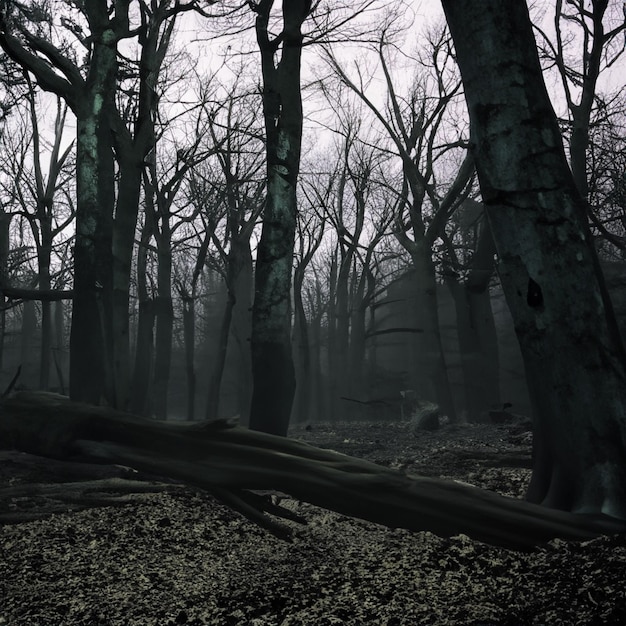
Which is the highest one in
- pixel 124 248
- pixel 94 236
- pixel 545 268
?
pixel 124 248

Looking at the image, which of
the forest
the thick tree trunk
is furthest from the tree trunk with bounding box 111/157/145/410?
the thick tree trunk

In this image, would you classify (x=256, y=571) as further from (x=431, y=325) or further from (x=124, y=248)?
(x=431, y=325)

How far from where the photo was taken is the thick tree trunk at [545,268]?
13.1 feet

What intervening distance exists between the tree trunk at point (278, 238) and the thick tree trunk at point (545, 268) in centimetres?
488

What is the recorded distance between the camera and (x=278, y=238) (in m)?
9.25

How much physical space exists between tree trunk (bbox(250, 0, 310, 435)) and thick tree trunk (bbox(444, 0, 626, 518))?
4.88 m

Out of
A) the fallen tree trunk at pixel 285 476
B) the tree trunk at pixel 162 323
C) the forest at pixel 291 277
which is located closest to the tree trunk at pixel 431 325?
the forest at pixel 291 277

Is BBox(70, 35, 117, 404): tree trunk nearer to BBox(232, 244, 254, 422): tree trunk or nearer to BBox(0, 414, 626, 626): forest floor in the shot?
BBox(0, 414, 626, 626): forest floor

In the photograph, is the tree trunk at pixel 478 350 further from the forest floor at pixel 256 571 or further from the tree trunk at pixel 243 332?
the forest floor at pixel 256 571

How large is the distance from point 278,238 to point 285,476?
17.0 ft

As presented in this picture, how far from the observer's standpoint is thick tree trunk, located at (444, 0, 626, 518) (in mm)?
3996

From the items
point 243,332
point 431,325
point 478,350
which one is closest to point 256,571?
point 478,350

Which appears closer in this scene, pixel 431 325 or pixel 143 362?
pixel 143 362

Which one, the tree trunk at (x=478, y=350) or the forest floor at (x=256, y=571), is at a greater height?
the tree trunk at (x=478, y=350)
